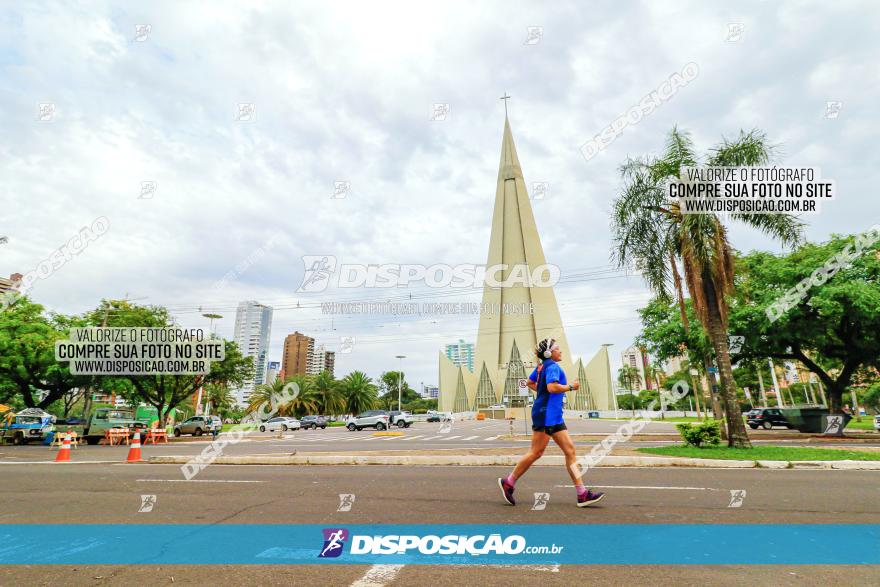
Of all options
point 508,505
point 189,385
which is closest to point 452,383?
point 189,385

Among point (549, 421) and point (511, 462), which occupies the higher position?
point (549, 421)

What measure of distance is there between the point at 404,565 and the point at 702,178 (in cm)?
1387

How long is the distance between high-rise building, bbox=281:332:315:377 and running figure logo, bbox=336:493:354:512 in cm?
9689

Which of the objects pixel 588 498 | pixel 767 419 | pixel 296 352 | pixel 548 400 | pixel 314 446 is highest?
pixel 296 352

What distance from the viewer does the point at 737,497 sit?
6.11 m

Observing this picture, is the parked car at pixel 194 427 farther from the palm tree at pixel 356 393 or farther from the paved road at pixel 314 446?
the palm tree at pixel 356 393

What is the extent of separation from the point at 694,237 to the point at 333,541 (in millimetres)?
12564

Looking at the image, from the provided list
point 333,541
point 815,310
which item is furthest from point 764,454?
point 333,541

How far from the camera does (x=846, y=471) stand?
934cm

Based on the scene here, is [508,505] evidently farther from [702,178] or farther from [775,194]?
[775,194]

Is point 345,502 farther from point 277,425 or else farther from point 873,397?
point 873,397

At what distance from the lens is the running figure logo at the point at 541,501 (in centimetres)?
552

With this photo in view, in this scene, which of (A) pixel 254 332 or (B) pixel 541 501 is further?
(A) pixel 254 332

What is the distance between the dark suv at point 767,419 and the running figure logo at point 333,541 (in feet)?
105
